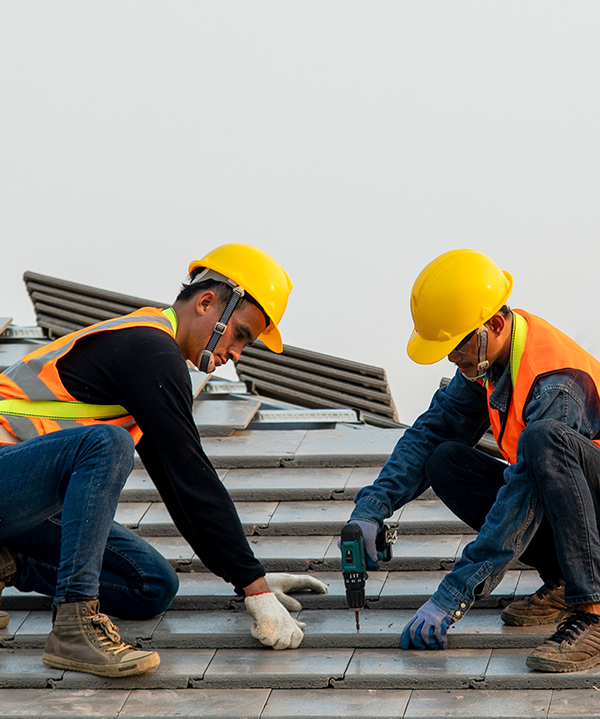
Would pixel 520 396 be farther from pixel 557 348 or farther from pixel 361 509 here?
pixel 361 509

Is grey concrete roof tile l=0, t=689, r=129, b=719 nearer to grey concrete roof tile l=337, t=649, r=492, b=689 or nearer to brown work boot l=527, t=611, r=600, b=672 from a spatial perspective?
grey concrete roof tile l=337, t=649, r=492, b=689

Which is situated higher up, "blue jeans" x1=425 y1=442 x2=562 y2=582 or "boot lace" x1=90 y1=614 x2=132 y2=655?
"blue jeans" x1=425 y1=442 x2=562 y2=582

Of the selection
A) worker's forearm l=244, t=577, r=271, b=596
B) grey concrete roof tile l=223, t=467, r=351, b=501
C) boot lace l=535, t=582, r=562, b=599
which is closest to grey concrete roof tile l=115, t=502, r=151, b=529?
grey concrete roof tile l=223, t=467, r=351, b=501

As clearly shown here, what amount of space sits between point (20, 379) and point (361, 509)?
118 centimetres

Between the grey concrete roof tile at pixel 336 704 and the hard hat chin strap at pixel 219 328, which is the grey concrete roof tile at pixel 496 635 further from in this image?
the hard hat chin strap at pixel 219 328

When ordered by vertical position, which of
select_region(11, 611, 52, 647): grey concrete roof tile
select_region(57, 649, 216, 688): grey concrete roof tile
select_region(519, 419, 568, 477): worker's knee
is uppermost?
select_region(519, 419, 568, 477): worker's knee

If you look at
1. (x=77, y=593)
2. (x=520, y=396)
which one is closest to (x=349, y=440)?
(x=520, y=396)

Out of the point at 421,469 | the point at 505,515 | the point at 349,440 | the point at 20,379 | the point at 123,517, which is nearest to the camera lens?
the point at 505,515

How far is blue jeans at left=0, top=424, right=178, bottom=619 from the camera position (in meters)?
2.84

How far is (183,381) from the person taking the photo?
9.67ft

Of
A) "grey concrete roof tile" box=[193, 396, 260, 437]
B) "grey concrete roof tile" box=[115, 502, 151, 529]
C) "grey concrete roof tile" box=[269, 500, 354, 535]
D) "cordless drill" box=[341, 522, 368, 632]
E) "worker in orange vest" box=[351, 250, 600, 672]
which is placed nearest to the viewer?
"worker in orange vest" box=[351, 250, 600, 672]

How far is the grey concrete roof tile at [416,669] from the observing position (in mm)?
2781

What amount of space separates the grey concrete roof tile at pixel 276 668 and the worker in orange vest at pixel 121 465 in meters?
0.06

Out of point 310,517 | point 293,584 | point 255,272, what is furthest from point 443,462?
point 255,272
